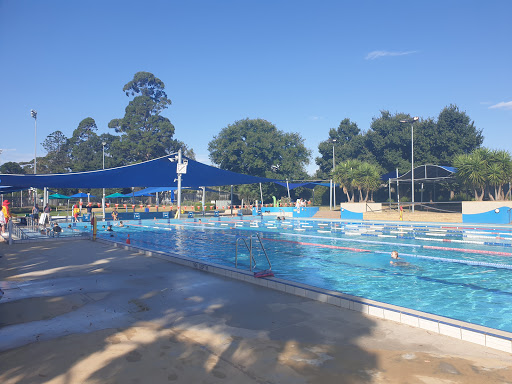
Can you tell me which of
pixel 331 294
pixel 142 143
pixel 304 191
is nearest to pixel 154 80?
pixel 142 143

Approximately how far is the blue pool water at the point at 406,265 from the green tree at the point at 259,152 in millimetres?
32513

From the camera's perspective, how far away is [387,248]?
510 inches

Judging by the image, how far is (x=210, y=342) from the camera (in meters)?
4.12

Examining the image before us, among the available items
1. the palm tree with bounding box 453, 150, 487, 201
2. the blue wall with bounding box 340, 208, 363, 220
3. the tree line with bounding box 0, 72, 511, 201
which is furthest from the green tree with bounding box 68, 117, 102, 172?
the palm tree with bounding box 453, 150, 487, 201

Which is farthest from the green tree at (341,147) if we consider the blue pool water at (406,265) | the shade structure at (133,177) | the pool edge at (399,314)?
the pool edge at (399,314)

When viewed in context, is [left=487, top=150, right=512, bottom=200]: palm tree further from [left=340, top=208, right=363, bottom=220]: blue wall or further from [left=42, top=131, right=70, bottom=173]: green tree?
[left=42, top=131, right=70, bottom=173]: green tree

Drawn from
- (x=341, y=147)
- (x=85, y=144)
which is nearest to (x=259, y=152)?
(x=341, y=147)

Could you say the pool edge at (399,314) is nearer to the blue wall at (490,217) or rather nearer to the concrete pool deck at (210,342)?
the concrete pool deck at (210,342)

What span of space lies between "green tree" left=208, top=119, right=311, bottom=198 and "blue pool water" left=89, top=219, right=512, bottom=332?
3251 centimetres

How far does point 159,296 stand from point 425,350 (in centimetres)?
399

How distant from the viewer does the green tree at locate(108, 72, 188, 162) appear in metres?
62.0

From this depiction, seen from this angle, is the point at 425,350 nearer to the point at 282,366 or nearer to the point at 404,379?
the point at 404,379

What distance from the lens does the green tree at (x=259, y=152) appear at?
50.1 m

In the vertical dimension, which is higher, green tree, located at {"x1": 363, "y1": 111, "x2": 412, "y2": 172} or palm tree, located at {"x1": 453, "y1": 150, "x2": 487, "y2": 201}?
green tree, located at {"x1": 363, "y1": 111, "x2": 412, "y2": 172}
